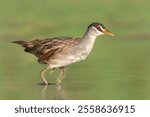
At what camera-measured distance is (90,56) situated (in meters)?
19.8

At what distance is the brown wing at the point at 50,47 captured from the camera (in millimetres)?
16125

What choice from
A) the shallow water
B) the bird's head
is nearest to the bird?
the bird's head

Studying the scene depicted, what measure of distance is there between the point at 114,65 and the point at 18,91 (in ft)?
10.1

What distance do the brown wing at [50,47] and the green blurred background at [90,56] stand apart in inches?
19.5

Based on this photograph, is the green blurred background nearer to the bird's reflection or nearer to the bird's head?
the bird's reflection

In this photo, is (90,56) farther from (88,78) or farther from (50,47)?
(50,47)

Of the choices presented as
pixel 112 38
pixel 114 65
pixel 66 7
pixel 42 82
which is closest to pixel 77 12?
pixel 66 7

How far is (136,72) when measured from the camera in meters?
17.4

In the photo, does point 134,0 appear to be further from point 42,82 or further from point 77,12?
point 42,82

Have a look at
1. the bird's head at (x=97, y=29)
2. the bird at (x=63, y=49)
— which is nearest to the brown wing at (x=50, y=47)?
the bird at (x=63, y=49)

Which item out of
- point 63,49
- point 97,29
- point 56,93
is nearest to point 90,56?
point 63,49

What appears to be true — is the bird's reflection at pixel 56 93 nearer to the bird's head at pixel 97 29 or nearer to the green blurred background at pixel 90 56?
the green blurred background at pixel 90 56

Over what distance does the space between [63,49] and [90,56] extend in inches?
145

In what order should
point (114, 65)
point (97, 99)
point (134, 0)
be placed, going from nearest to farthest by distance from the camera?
1. point (97, 99)
2. point (114, 65)
3. point (134, 0)
